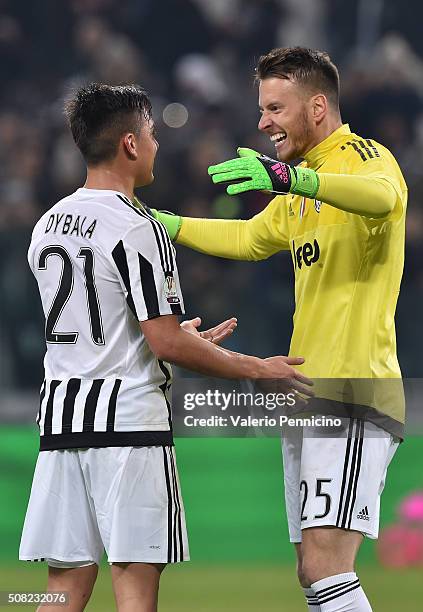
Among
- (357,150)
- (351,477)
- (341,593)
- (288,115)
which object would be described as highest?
(288,115)

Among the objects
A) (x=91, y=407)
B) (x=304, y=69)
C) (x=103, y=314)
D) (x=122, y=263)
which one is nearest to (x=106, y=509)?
Answer: (x=91, y=407)

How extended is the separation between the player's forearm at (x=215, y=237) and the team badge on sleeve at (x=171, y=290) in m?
0.98

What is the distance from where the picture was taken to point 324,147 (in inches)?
127

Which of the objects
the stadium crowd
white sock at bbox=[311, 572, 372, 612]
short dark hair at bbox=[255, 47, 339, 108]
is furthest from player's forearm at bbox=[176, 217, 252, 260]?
the stadium crowd

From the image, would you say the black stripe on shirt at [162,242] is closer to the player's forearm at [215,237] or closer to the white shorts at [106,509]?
the white shorts at [106,509]

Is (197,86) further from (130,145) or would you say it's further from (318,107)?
(130,145)

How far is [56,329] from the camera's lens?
273cm

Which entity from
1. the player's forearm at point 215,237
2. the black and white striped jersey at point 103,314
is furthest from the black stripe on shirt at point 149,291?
the player's forearm at point 215,237

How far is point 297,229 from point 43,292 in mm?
877

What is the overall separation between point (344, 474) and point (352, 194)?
30.9 inches

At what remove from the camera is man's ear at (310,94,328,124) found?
3.23m

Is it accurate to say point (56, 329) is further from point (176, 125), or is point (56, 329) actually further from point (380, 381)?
point (176, 125)

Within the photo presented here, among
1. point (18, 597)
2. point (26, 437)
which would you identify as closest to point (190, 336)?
point (18, 597)

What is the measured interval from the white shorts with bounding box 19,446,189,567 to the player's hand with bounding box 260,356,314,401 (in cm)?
36
